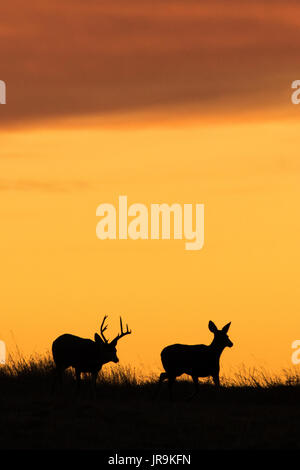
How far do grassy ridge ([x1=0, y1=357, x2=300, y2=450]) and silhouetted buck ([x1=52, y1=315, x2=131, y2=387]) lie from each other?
48 centimetres

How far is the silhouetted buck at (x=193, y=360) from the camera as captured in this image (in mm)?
22875

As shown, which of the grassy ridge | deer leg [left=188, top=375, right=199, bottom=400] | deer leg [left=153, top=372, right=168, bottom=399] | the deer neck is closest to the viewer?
the grassy ridge

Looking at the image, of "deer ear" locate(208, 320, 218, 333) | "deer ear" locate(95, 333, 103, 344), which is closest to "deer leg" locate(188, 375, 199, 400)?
"deer ear" locate(208, 320, 218, 333)

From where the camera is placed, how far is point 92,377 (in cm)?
2331

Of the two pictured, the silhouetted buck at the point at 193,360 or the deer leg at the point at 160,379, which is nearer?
the deer leg at the point at 160,379

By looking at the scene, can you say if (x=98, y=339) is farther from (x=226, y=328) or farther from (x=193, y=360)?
(x=226, y=328)

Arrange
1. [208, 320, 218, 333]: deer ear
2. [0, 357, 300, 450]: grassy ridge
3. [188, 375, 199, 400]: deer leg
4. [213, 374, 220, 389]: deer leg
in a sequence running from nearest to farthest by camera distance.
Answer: [0, 357, 300, 450]: grassy ridge
[188, 375, 199, 400]: deer leg
[213, 374, 220, 389]: deer leg
[208, 320, 218, 333]: deer ear

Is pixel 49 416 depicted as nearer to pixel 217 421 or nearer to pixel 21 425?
pixel 21 425

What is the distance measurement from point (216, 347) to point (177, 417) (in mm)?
4497

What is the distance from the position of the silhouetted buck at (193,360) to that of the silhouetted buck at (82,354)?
1.13 metres

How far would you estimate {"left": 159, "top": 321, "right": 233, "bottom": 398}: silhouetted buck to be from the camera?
75.0ft

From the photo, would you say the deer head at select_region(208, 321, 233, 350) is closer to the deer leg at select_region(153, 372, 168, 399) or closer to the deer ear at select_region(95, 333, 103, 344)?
the deer leg at select_region(153, 372, 168, 399)

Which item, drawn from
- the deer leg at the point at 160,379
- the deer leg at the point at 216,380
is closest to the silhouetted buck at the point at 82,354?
the deer leg at the point at 160,379

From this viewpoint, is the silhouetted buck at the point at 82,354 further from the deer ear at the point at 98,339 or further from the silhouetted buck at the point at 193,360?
the silhouetted buck at the point at 193,360
